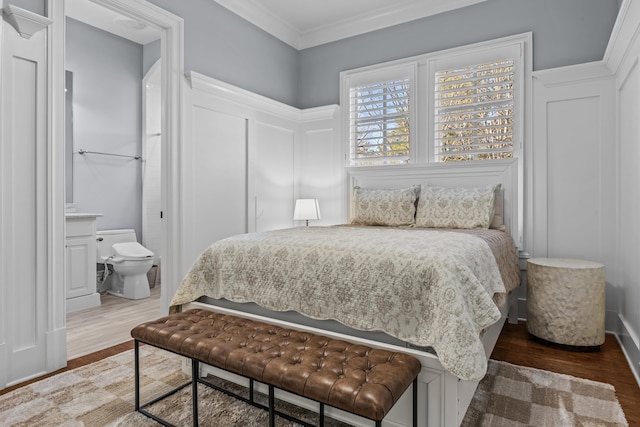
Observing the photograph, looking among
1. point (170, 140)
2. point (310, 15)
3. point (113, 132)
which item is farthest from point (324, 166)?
point (113, 132)

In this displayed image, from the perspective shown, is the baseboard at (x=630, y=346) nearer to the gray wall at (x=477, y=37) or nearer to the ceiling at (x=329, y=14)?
the gray wall at (x=477, y=37)

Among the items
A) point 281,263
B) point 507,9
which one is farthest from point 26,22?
point 507,9

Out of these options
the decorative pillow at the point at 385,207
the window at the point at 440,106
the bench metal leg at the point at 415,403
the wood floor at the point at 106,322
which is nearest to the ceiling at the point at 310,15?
the window at the point at 440,106

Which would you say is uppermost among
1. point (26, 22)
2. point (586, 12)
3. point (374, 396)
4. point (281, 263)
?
point (586, 12)

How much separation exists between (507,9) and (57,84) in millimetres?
3561

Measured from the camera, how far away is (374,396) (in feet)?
3.87

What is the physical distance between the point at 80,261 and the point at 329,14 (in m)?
3.53

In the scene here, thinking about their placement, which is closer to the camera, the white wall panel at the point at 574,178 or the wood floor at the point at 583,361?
the wood floor at the point at 583,361

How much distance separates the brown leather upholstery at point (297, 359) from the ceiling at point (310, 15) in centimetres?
301

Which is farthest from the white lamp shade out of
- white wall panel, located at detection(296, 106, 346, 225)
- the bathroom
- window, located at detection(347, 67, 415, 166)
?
the bathroom

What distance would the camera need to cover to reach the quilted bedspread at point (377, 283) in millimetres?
1459

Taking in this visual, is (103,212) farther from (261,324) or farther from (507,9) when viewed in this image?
(507,9)

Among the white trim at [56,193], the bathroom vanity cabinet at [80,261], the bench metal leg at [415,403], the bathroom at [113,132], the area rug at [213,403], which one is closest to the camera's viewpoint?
the bench metal leg at [415,403]

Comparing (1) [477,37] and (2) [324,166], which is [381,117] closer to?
(2) [324,166]
